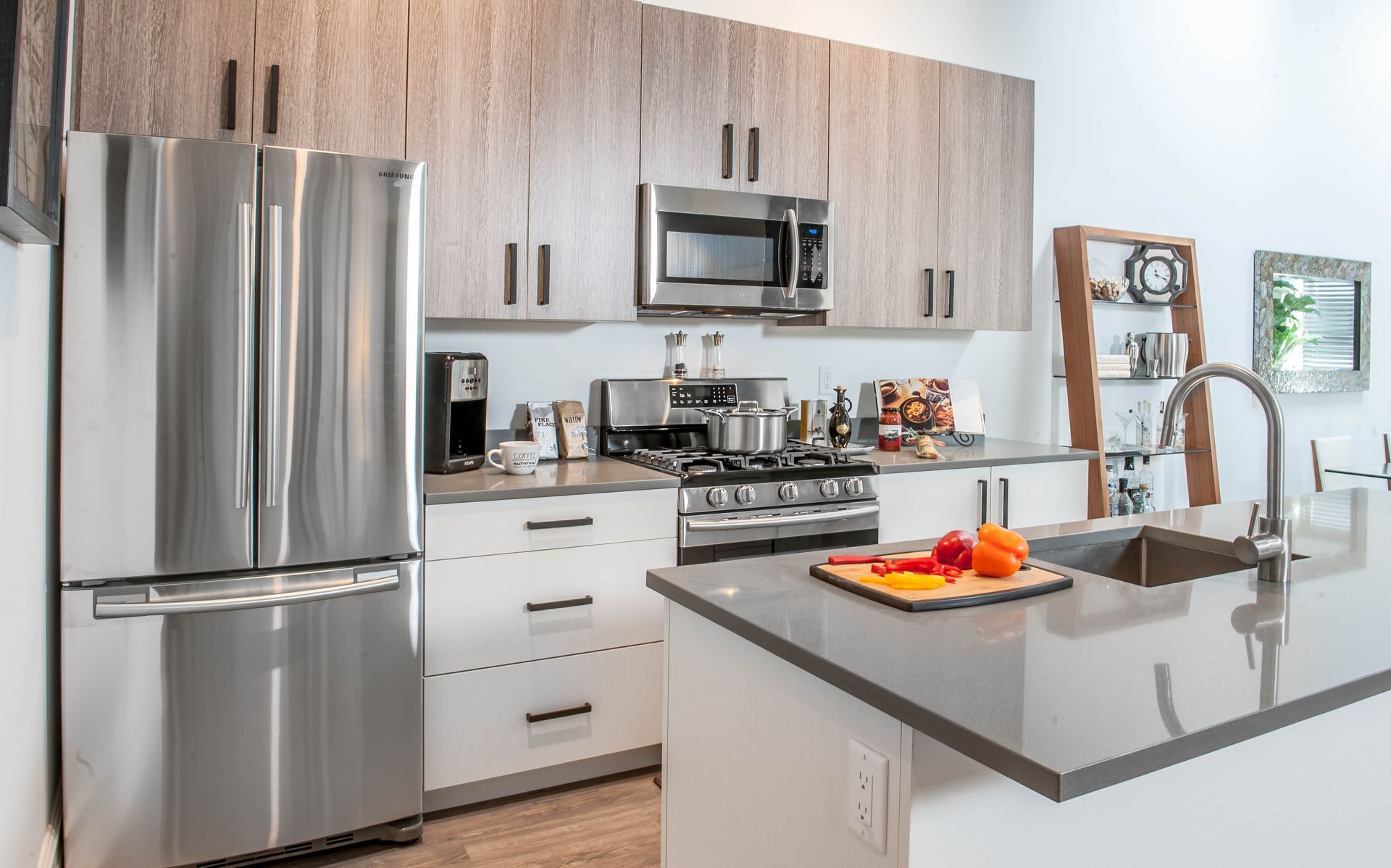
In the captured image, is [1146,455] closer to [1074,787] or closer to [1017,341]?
[1017,341]

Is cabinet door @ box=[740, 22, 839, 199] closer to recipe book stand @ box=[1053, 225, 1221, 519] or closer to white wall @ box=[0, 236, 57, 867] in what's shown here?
recipe book stand @ box=[1053, 225, 1221, 519]

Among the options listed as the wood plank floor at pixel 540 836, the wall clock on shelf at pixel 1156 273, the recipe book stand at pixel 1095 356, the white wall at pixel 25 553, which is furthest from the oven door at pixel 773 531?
the wall clock on shelf at pixel 1156 273

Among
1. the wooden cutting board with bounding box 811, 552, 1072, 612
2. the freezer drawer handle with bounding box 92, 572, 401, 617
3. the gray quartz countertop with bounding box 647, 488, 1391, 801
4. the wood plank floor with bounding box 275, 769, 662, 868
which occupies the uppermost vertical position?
the wooden cutting board with bounding box 811, 552, 1072, 612

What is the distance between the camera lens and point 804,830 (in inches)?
49.6

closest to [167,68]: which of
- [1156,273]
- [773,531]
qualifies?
[773,531]

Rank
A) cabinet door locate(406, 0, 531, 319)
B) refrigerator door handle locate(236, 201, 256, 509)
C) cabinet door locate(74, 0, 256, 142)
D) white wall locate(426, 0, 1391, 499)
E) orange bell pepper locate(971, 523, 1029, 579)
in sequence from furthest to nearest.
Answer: white wall locate(426, 0, 1391, 499) < cabinet door locate(406, 0, 531, 319) < cabinet door locate(74, 0, 256, 142) < refrigerator door handle locate(236, 201, 256, 509) < orange bell pepper locate(971, 523, 1029, 579)

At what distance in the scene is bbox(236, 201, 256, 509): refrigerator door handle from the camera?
2.14m

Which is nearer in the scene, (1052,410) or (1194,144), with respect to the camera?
(1052,410)

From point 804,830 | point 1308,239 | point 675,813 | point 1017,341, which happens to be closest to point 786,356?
point 1017,341

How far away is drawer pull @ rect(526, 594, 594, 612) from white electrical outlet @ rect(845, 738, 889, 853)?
1.52 m

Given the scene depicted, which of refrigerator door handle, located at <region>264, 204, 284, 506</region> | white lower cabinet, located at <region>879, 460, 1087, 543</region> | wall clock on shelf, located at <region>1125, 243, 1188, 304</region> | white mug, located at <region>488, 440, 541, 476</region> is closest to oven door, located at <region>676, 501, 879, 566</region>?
white lower cabinet, located at <region>879, 460, 1087, 543</region>

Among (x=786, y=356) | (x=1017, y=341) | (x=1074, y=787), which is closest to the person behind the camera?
(x=1074, y=787)

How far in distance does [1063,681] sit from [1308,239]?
5210mm

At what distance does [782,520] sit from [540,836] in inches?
43.7
